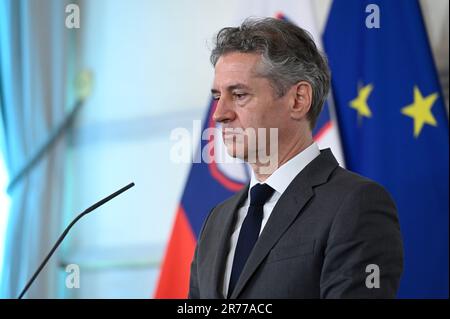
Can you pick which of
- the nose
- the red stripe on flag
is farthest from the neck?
the red stripe on flag

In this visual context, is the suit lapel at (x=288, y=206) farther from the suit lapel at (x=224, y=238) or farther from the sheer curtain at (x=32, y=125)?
the sheer curtain at (x=32, y=125)

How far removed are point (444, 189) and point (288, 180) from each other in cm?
133

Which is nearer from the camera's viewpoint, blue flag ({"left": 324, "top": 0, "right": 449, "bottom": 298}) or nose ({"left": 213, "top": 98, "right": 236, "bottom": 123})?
nose ({"left": 213, "top": 98, "right": 236, "bottom": 123})

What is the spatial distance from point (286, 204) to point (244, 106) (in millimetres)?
249

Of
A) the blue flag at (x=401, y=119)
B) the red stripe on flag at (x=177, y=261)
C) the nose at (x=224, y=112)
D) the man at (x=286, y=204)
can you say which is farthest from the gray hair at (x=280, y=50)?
the red stripe on flag at (x=177, y=261)

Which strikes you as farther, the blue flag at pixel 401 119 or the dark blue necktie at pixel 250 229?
the blue flag at pixel 401 119

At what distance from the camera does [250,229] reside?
1450mm

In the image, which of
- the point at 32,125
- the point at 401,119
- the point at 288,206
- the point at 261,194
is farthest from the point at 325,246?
the point at 32,125

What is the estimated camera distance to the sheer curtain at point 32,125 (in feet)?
10.3

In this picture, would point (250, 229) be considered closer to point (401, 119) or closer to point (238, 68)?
point (238, 68)

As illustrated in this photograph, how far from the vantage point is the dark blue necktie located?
140 centimetres

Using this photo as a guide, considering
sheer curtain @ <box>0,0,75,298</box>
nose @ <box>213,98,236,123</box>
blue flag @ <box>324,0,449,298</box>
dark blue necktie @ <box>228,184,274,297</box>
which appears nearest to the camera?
dark blue necktie @ <box>228,184,274,297</box>

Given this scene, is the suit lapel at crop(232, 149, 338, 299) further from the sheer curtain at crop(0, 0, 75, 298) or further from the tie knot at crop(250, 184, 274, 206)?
the sheer curtain at crop(0, 0, 75, 298)

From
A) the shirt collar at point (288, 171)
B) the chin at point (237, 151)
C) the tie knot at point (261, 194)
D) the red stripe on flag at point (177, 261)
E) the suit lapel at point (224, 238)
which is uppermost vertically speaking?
the chin at point (237, 151)
